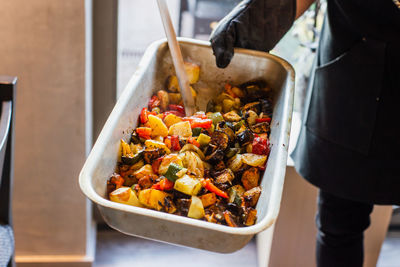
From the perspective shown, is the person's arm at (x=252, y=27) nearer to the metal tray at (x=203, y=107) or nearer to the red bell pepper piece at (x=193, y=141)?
the metal tray at (x=203, y=107)

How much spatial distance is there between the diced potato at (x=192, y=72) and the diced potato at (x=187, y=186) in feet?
1.10

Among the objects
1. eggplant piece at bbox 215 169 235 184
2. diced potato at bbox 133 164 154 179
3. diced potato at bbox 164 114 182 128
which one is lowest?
eggplant piece at bbox 215 169 235 184

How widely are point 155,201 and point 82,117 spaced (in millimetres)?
774

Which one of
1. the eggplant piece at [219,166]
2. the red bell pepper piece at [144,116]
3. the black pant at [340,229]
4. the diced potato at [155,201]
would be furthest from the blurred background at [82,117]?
the diced potato at [155,201]

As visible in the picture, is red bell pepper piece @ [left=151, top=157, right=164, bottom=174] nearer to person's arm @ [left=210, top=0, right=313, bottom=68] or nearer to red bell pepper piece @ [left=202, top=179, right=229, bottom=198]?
red bell pepper piece @ [left=202, top=179, right=229, bottom=198]

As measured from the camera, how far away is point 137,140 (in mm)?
796

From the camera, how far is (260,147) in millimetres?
794

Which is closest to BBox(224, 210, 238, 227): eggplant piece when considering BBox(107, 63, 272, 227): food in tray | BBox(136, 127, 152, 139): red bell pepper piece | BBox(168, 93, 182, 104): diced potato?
BBox(107, 63, 272, 227): food in tray

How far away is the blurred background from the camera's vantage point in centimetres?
127

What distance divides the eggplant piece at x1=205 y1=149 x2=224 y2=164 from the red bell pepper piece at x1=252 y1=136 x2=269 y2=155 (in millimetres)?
61

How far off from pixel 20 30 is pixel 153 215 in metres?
0.89

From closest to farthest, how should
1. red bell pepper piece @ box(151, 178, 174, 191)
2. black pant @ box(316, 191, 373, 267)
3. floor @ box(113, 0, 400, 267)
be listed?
red bell pepper piece @ box(151, 178, 174, 191) < black pant @ box(316, 191, 373, 267) < floor @ box(113, 0, 400, 267)

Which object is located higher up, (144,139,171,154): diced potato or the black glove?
the black glove

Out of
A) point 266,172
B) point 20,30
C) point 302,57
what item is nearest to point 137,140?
point 266,172
